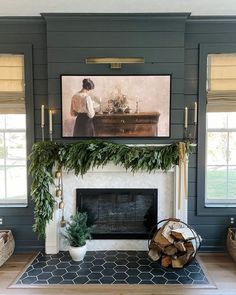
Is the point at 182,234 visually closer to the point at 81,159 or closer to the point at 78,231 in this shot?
the point at 78,231

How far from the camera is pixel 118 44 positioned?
11.1 ft

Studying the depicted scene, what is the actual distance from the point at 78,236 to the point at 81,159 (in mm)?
850

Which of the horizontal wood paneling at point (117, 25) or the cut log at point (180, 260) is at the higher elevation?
the horizontal wood paneling at point (117, 25)

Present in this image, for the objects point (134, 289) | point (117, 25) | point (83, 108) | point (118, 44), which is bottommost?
point (134, 289)

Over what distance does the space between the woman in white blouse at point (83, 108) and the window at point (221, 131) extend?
144cm

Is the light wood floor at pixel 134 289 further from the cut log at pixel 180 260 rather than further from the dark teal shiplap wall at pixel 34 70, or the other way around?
the dark teal shiplap wall at pixel 34 70

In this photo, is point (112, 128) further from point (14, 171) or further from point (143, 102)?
point (14, 171)

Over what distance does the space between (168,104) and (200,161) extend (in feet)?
2.67

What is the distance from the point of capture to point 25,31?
11.4 ft

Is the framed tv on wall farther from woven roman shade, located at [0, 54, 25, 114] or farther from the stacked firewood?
the stacked firewood

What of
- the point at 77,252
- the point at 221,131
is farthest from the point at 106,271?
the point at 221,131

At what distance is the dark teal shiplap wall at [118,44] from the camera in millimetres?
3363

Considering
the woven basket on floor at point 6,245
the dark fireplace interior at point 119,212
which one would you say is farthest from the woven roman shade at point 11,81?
the woven basket on floor at point 6,245

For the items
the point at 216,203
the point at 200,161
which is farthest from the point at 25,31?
the point at 216,203
